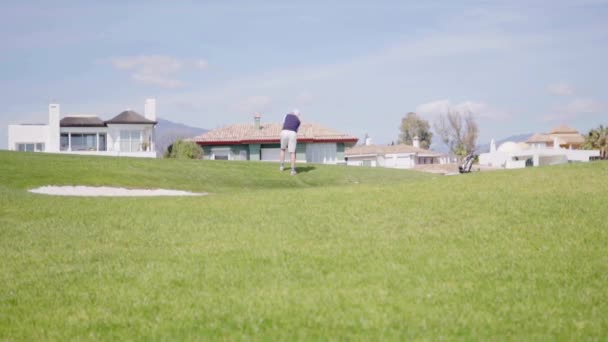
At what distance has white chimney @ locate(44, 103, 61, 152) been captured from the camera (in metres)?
70.9

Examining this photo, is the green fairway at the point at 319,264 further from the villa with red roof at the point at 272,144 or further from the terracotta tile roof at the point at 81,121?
the terracotta tile roof at the point at 81,121

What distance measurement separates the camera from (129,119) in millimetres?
72438

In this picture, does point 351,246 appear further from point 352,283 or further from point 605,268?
point 605,268

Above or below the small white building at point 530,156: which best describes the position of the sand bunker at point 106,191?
below

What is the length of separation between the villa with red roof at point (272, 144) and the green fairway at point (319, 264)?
49711 millimetres

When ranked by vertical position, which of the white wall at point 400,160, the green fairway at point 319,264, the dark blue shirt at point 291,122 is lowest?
the green fairway at point 319,264

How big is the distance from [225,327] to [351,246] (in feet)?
13.2

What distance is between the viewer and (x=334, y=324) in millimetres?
7109

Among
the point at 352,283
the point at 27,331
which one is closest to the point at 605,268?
the point at 352,283

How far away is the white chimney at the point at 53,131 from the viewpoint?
2793 inches

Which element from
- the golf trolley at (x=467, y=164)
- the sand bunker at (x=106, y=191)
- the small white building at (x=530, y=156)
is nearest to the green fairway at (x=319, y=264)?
the sand bunker at (x=106, y=191)

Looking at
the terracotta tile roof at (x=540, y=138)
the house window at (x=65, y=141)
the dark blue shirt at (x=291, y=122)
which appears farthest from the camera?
the terracotta tile roof at (x=540, y=138)

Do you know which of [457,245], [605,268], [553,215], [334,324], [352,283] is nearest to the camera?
[334,324]

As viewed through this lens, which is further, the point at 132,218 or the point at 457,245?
the point at 132,218
